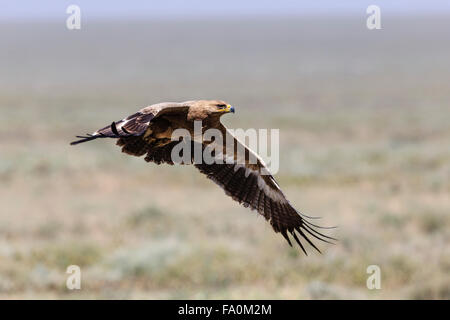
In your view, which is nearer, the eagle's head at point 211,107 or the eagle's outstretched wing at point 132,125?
the eagle's outstretched wing at point 132,125

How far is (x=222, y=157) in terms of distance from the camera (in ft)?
30.8

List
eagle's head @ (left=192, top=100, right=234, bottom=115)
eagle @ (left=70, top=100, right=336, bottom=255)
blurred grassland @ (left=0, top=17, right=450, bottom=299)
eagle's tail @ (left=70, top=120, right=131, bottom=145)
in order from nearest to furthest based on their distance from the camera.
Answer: eagle's tail @ (left=70, top=120, right=131, bottom=145) < eagle @ (left=70, top=100, right=336, bottom=255) < eagle's head @ (left=192, top=100, right=234, bottom=115) < blurred grassland @ (left=0, top=17, right=450, bottom=299)

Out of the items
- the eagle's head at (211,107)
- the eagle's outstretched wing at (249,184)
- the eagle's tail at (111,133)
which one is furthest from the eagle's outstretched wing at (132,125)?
the eagle's outstretched wing at (249,184)

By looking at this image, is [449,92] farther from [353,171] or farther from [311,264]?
[311,264]

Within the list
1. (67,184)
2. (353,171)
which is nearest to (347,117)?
(353,171)

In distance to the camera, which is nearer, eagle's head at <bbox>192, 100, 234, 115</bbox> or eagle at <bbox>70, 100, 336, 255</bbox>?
eagle at <bbox>70, 100, 336, 255</bbox>

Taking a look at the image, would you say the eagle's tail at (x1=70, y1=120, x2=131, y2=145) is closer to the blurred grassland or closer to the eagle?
the eagle

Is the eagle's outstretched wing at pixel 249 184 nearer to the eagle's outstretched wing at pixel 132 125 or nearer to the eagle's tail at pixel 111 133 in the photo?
the eagle's outstretched wing at pixel 132 125

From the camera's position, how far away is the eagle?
25.5ft

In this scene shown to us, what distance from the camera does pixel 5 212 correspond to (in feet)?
74.9

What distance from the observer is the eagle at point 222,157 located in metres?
7.78

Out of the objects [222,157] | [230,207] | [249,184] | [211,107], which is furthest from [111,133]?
[230,207]

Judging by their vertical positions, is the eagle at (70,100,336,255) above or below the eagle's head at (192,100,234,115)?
below

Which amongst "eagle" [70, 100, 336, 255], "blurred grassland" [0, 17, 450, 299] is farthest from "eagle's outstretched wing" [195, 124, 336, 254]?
"blurred grassland" [0, 17, 450, 299]
